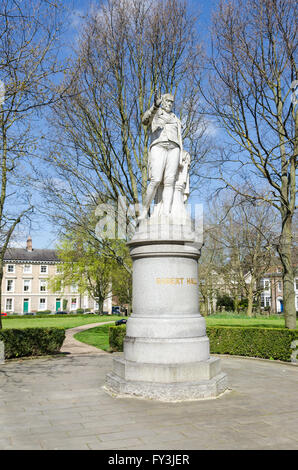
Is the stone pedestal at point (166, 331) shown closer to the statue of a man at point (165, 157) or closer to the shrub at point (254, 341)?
the statue of a man at point (165, 157)

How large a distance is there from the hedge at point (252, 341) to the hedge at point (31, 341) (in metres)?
2.45

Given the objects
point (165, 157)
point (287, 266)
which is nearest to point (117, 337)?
point (287, 266)

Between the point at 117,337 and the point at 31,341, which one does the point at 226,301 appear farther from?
the point at 31,341

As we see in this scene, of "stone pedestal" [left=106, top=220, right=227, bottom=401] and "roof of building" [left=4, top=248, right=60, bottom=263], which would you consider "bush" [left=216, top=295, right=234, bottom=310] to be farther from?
"stone pedestal" [left=106, top=220, right=227, bottom=401]

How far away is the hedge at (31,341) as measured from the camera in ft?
39.9

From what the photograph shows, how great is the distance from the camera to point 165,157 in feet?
28.3

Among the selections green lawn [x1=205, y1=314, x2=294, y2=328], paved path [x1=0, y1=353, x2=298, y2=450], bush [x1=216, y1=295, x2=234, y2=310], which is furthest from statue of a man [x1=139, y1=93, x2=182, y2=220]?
bush [x1=216, y1=295, x2=234, y2=310]

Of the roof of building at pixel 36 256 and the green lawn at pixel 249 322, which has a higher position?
the roof of building at pixel 36 256

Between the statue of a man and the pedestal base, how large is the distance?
3262 mm

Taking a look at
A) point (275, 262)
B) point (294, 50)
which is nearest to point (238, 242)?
point (275, 262)

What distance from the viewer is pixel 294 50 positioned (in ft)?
44.6

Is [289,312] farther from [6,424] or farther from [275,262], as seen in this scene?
[275,262]

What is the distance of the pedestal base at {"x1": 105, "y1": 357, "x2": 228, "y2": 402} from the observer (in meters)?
6.71

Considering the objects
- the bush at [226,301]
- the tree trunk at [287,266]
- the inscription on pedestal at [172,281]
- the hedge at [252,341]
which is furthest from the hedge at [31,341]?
Result: the bush at [226,301]
